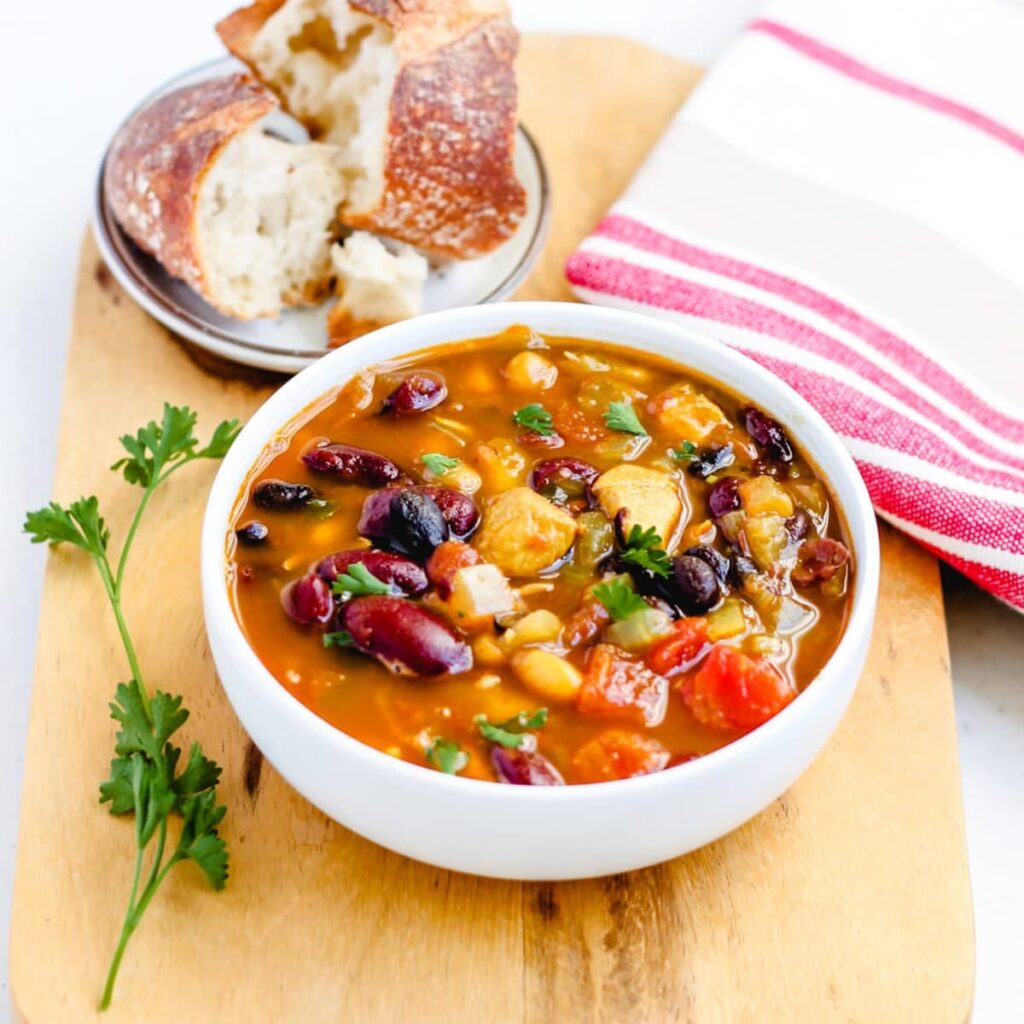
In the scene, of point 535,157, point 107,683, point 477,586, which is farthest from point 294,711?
point 535,157

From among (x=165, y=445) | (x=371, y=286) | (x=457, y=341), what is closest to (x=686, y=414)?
(x=457, y=341)

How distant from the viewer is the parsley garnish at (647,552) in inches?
98.3

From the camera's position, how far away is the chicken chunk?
111 inches

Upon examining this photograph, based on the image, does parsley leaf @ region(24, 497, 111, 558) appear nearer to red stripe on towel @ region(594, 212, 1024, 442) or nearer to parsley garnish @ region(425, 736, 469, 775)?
parsley garnish @ region(425, 736, 469, 775)

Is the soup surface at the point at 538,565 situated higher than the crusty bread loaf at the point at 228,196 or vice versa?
the soup surface at the point at 538,565

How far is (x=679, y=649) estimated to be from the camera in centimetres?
242

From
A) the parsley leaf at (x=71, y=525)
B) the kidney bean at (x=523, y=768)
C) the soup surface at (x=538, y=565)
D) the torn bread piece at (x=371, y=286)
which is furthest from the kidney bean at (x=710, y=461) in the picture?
the parsley leaf at (x=71, y=525)

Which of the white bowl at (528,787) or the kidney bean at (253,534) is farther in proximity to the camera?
the kidney bean at (253,534)

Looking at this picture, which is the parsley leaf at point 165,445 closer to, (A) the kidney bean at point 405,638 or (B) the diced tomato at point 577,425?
(B) the diced tomato at point 577,425

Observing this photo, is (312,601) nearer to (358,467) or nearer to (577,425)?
(358,467)

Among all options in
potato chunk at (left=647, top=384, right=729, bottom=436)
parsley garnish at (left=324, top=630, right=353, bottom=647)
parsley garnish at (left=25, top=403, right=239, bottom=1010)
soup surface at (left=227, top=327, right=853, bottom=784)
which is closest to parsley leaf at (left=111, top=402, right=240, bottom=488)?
parsley garnish at (left=25, top=403, right=239, bottom=1010)

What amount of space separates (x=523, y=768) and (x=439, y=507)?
0.54 m

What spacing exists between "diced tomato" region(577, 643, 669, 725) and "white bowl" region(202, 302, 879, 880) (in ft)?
0.55

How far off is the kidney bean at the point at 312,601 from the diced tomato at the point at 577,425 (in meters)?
0.61
